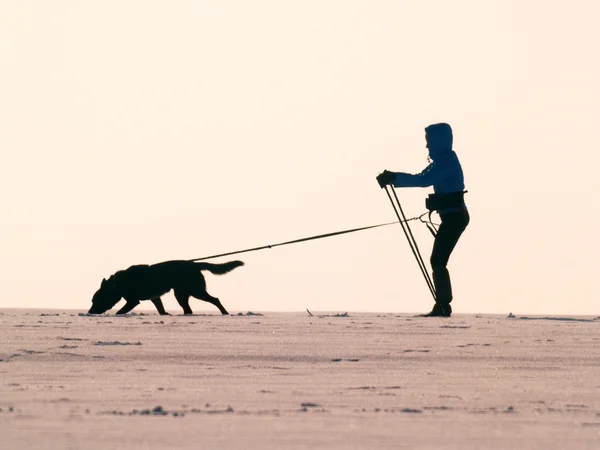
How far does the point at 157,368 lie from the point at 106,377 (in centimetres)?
53

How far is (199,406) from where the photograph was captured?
5168mm

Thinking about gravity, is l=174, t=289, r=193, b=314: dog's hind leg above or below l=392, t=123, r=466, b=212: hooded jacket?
below

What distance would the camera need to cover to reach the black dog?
16.2 m

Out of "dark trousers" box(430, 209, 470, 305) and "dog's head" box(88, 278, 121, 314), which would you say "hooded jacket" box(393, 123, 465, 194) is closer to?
"dark trousers" box(430, 209, 470, 305)

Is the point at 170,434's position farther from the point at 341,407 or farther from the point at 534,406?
the point at 534,406

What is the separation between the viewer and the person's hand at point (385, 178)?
12.6 meters

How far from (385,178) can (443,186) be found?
1.96ft

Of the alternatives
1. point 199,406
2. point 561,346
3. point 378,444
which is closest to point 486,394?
point 199,406

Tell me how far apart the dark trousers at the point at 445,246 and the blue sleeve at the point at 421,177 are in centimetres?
38

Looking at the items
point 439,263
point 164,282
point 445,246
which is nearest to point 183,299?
point 164,282

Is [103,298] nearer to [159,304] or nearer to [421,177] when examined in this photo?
[159,304]

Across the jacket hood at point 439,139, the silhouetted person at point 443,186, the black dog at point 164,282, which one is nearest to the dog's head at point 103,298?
the black dog at point 164,282

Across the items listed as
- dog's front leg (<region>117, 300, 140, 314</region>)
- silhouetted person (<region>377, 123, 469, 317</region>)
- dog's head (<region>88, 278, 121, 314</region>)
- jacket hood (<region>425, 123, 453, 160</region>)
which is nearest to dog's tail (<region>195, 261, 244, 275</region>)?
dog's front leg (<region>117, 300, 140, 314</region>)

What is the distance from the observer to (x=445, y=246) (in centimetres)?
1265
